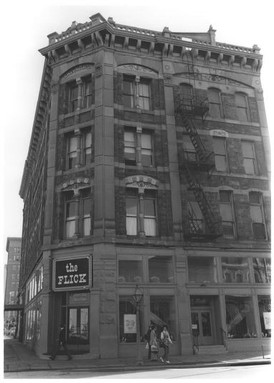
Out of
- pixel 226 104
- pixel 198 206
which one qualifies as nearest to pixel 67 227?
pixel 198 206

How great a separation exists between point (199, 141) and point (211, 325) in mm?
10617

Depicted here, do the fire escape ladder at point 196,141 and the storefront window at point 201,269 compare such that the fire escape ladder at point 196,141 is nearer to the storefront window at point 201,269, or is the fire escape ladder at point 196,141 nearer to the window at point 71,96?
the storefront window at point 201,269

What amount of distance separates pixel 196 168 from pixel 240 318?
8.75 metres

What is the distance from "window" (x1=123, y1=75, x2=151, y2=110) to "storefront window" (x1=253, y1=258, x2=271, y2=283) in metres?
11.3

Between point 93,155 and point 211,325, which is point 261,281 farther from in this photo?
point 93,155

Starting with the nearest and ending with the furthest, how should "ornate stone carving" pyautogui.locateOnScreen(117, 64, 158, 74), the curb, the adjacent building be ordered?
the curb → "ornate stone carving" pyautogui.locateOnScreen(117, 64, 158, 74) → the adjacent building

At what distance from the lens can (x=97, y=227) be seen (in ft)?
65.5

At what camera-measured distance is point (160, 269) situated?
2066 cm

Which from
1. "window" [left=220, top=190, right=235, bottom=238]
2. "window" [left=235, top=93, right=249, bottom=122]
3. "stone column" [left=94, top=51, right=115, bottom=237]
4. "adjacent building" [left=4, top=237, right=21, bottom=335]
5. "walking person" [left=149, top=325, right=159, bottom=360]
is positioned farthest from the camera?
"adjacent building" [left=4, top=237, right=21, bottom=335]

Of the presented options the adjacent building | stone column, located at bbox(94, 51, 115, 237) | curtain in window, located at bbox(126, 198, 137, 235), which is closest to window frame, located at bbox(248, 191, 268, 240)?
curtain in window, located at bbox(126, 198, 137, 235)

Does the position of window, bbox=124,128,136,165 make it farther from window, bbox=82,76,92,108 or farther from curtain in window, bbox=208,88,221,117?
curtain in window, bbox=208,88,221,117

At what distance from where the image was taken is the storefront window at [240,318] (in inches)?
813

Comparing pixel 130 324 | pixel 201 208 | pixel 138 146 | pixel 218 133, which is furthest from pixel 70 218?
pixel 218 133

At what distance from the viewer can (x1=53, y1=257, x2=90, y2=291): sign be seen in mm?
19172
